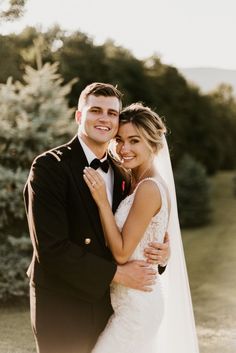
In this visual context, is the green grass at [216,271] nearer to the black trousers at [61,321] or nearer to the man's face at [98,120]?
the black trousers at [61,321]

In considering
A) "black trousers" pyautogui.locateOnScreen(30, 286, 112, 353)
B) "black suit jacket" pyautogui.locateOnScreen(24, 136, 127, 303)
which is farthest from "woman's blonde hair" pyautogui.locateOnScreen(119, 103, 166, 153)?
"black trousers" pyautogui.locateOnScreen(30, 286, 112, 353)

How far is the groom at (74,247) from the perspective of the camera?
10.5 ft

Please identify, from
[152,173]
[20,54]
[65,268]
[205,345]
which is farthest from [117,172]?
[20,54]

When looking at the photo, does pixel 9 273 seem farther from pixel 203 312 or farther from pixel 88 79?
pixel 88 79

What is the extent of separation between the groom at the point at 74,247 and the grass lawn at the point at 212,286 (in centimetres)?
474

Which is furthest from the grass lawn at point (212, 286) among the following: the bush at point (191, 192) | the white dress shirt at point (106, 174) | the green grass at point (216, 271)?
the white dress shirt at point (106, 174)

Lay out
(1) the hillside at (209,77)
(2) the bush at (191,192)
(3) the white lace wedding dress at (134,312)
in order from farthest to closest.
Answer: (1) the hillside at (209,77) → (2) the bush at (191,192) → (3) the white lace wedding dress at (134,312)

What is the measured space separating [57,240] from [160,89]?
846 inches

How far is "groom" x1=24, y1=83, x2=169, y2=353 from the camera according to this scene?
10.5 feet

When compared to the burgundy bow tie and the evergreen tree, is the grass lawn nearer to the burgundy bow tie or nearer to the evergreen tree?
the evergreen tree

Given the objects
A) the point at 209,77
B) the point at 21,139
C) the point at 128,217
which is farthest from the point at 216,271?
the point at 209,77

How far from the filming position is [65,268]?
10.5 ft

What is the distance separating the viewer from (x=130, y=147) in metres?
3.79

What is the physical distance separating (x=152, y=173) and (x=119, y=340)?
39.1 inches
